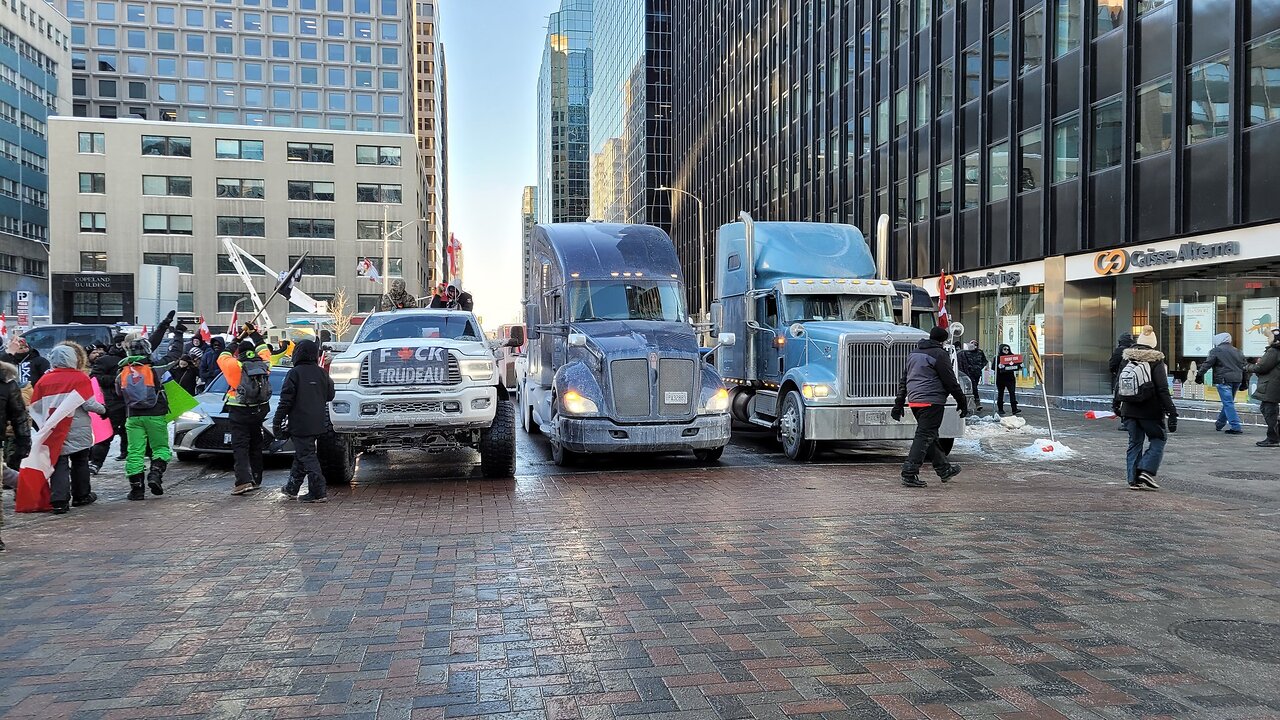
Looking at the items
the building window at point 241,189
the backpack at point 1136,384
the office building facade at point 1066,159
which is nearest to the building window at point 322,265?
the building window at point 241,189

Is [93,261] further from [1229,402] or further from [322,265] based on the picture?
[1229,402]

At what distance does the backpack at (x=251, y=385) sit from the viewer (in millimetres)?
9906

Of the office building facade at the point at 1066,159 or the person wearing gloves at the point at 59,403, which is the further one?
the office building facade at the point at 1066,159

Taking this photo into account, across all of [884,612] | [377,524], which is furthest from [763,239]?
[884,612]

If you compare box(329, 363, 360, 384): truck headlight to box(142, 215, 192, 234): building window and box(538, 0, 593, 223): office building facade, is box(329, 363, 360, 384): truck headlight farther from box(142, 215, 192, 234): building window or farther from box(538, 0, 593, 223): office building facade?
box(538, 0, 593, 223): office building facade

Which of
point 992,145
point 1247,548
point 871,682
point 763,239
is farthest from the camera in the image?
point 992,145

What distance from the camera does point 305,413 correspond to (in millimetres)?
9570

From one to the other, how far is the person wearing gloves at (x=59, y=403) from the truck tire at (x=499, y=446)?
13.7ft

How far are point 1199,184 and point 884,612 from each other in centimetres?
2033

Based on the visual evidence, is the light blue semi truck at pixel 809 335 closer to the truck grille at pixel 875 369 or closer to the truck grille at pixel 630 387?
the truck grille at pixel 875 369

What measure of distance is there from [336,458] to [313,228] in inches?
2676

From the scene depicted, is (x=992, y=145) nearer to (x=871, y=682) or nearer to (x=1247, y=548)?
(x=1247, y=548)

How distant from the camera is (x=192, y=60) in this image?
85.6m

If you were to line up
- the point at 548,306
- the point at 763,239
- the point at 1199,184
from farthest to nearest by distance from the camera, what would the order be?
the point at 1199,184
the point at 763,239
the point at 548,306
